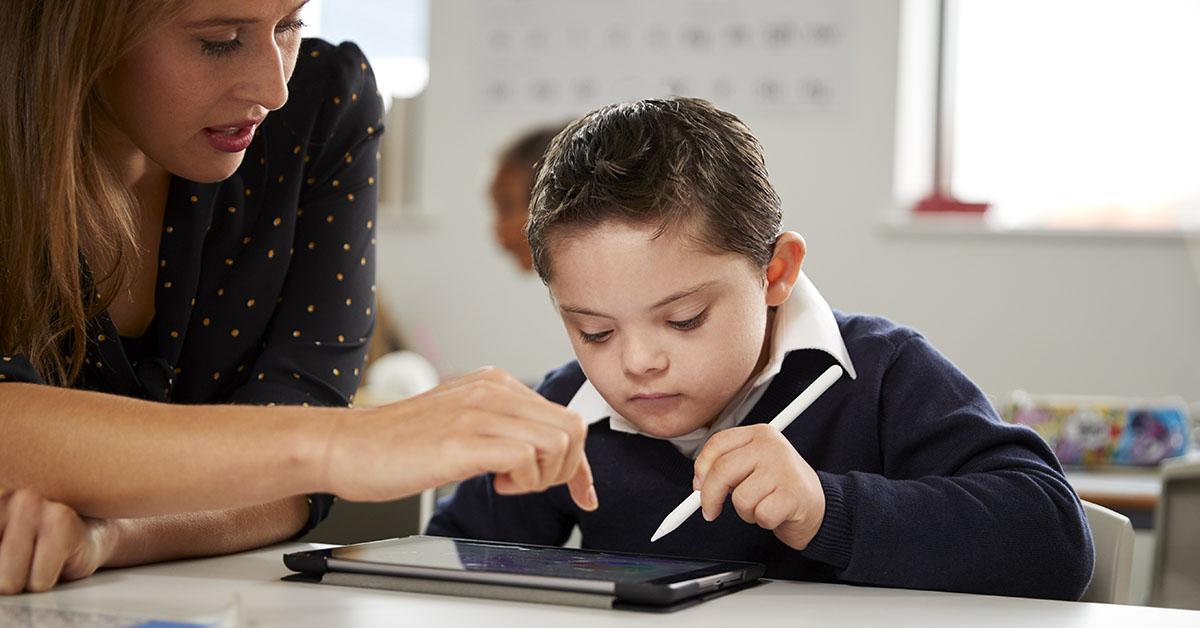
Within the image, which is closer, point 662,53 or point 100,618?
point 100,618

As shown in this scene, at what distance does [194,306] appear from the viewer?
1242mm

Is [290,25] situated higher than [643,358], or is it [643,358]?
[290,25]

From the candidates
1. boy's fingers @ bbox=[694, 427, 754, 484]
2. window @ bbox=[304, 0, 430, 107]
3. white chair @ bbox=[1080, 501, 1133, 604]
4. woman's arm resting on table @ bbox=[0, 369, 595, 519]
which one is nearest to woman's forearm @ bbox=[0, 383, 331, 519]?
woman's arm resting on table @ bbox=[0, 369, 595, 519]

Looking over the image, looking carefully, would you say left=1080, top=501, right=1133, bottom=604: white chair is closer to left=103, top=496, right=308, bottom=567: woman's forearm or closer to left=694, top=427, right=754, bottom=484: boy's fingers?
left=694, top=427, right=754, bottom=484: boy's fingers

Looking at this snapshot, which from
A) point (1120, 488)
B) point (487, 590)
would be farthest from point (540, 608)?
point (1120, 488)

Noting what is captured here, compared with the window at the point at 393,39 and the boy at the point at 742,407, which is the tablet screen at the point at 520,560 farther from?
→ the window at the point at 393,39

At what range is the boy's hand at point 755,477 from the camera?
0.96 m

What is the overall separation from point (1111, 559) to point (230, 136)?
2.60ft

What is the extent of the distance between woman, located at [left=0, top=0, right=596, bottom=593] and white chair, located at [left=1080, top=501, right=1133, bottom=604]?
493 millimetres

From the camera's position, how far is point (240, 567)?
1000 millimetres

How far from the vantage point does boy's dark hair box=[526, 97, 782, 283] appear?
3.80ft

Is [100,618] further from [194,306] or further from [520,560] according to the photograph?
[194,306]

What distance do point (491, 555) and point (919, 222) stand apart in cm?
272

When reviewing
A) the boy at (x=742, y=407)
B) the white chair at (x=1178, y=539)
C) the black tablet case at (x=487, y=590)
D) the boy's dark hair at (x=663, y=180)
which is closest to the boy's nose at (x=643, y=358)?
the boy at (x=742, y=407)
